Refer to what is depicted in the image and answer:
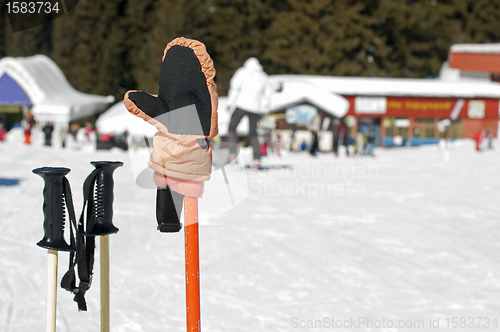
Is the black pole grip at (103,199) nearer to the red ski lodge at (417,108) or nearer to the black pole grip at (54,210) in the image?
→ the black pole grip at (54,210)

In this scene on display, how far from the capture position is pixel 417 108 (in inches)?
1001

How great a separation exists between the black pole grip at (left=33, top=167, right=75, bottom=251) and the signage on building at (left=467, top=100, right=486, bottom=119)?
87.8 feet

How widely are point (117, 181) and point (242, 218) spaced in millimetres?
1658

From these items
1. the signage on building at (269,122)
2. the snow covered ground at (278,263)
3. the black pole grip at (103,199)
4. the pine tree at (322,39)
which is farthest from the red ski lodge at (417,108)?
the black pole grip at (103,199)

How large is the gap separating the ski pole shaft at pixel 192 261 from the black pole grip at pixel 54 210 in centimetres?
46

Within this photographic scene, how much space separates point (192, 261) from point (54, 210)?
1.79 feet

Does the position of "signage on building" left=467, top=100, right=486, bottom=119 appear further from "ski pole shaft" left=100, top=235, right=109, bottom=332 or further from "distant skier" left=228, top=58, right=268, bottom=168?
"ski pole shaft" left=100, top=235, right=109, bottom=332

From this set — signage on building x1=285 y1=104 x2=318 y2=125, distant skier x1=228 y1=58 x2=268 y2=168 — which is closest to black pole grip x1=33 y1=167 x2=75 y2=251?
distant skier x1=228 y1=58 x2=268 y2=168

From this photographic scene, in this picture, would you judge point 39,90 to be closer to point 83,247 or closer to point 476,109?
point 476,109

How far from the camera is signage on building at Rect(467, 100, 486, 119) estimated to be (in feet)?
84.9

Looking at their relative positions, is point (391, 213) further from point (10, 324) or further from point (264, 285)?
point (10, 324)

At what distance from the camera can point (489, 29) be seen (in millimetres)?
43094

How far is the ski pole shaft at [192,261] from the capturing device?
1.83 metres

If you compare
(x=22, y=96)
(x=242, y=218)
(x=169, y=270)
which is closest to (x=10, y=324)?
(x=169, y=270)
